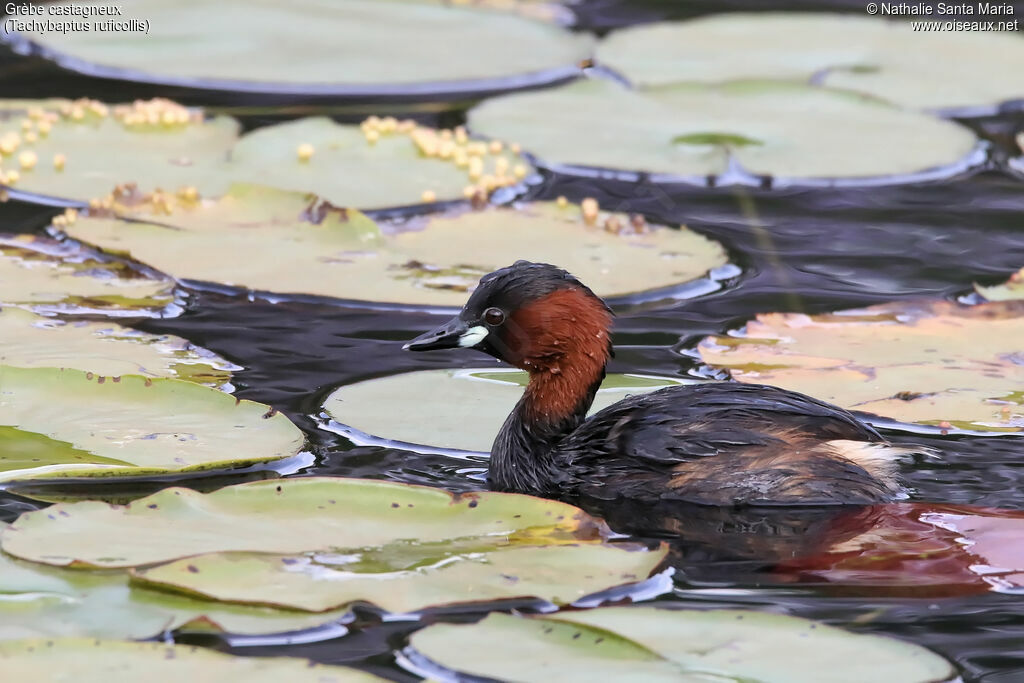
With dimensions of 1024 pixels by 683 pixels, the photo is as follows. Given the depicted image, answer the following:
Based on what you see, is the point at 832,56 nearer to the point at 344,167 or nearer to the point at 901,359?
the point at 344,167

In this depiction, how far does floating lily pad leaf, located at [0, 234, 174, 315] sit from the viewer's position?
17.9 feet

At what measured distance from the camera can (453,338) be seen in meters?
4.50

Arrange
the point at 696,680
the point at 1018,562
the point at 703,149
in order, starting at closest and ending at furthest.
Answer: the point at 696,680, the point at 1018,562, the point at 703,149

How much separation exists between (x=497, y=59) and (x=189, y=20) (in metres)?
1.97

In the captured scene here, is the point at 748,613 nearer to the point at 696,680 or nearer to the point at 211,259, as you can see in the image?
the point at 696,680

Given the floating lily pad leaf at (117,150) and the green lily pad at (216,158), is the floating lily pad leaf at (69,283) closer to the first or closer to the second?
the green lily pad at (216,158)

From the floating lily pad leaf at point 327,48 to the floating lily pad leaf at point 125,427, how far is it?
12.9 feet

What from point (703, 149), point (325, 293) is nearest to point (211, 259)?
point (325, 293)

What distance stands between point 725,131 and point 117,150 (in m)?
2.97

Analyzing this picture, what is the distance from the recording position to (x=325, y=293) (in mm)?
5645

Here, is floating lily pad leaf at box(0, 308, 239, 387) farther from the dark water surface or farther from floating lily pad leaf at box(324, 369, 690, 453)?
floating lily pad leaf at box(324, 369, 690, 453)

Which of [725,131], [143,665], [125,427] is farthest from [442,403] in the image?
[725,131]

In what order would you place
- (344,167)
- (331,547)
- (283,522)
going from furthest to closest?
(344,167) < (283,522) < (331,547)

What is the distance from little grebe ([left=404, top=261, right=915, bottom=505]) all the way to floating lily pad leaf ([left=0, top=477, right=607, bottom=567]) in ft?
1.44
